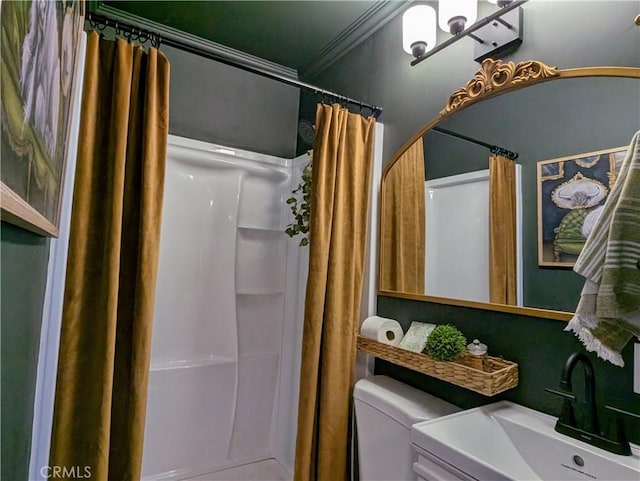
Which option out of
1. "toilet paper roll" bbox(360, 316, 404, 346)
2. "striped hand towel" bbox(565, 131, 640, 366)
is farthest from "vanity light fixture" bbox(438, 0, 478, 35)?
"toilet paper roll" bbox(360, 316, 404, 346)

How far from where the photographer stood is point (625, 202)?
3.02 ft

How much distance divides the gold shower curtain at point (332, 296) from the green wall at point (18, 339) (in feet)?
3.22

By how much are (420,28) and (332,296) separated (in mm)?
1219

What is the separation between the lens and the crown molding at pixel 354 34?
1.92 meters

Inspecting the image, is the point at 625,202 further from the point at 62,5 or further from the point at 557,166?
the point at 62,5

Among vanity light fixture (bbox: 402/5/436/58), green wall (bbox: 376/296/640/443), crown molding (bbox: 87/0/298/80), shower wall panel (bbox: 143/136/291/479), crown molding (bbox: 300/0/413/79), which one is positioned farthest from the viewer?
shower wall panel (bbox: 143/136/291/479)

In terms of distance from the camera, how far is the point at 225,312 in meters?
2.48

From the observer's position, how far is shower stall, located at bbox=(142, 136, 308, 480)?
2.26 meters

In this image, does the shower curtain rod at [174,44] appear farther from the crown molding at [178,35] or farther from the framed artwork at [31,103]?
the framed artwork at [31,103]

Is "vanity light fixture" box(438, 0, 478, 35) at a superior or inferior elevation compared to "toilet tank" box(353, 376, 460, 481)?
superior

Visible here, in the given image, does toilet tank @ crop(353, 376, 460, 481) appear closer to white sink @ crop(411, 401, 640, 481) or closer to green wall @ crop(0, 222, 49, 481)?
white sink @ crop(411, 401, 640, 481)

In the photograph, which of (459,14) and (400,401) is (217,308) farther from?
(459,14)
